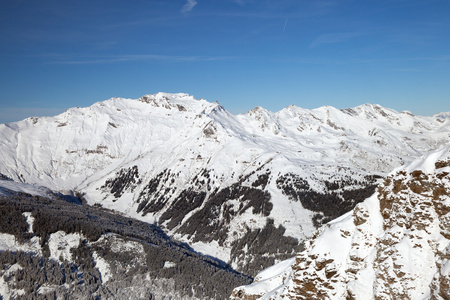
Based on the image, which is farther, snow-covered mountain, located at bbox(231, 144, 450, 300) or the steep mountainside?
the steep mountainside

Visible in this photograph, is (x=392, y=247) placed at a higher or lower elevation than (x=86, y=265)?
higher

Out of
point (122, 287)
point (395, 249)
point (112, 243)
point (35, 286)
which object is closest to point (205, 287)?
point (122, 287)

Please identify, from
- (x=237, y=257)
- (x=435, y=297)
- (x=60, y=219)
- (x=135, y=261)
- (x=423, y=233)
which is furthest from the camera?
(x=237, y=257)

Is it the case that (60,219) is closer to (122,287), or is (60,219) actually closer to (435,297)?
(122,287)

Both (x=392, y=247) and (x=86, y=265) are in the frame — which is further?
(x=86, y=265)
